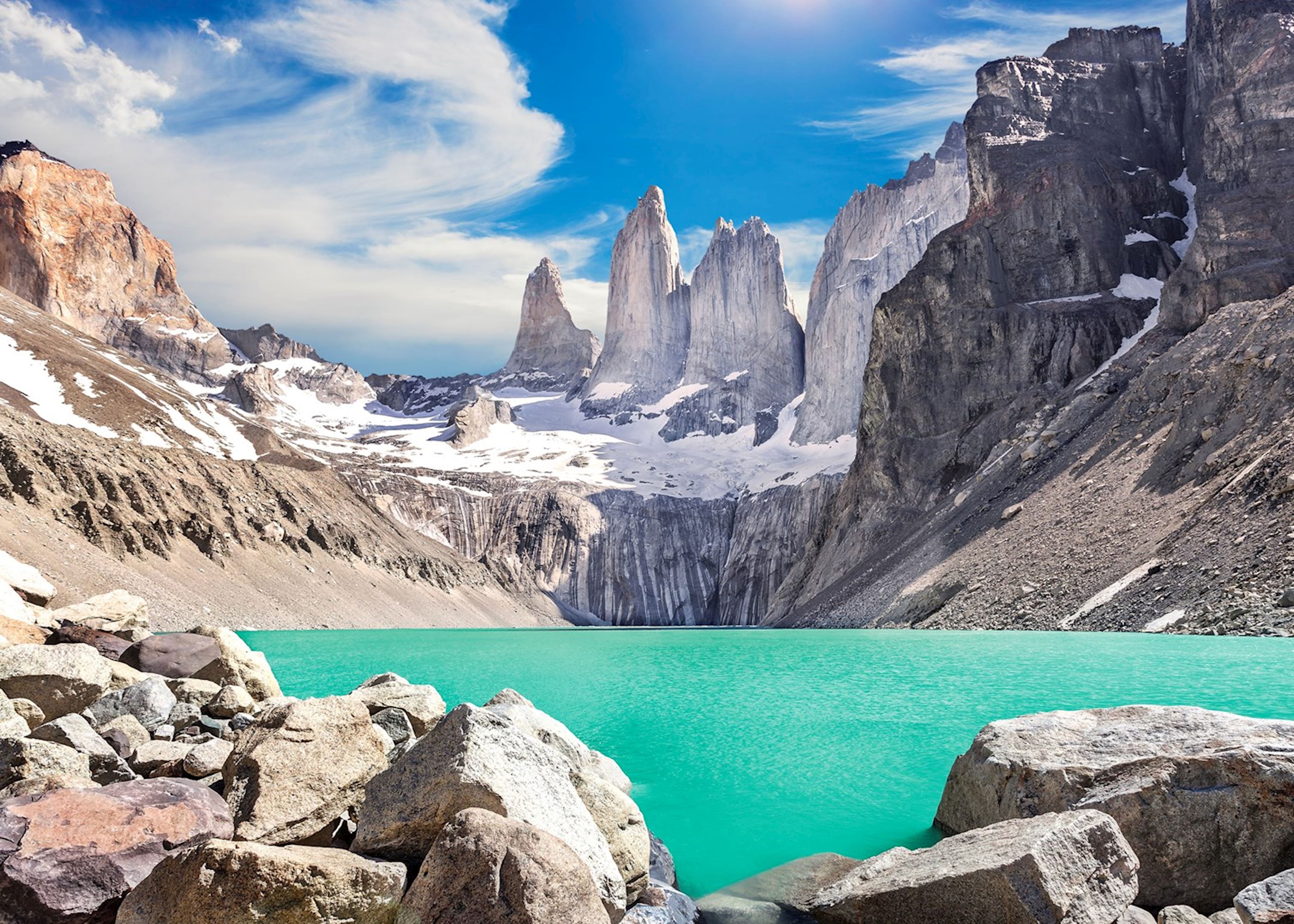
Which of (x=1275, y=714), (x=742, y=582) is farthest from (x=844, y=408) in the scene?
(x=1275, y=714)

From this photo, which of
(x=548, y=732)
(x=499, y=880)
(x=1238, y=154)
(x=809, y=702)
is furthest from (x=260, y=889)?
(x=1238, y=154)

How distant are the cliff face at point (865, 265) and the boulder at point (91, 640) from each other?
104474 mm

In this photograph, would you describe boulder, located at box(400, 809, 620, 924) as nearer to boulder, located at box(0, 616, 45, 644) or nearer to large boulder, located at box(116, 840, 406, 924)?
large boulder, located at box(116, 840, 406, 924)

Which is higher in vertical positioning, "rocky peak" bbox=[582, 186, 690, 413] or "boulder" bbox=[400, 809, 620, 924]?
"rocky peak" bbox=[582, 186, 690, 413]

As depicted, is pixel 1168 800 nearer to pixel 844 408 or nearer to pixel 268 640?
pixel 268 640

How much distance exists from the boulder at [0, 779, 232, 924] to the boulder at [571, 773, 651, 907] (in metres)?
3.08

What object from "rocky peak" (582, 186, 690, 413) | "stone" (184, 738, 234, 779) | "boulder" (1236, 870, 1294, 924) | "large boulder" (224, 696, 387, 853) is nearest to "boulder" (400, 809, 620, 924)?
"large boulder" (224, 696, 387, 853)

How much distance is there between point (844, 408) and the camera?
119 metres

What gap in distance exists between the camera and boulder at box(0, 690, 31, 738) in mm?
7922

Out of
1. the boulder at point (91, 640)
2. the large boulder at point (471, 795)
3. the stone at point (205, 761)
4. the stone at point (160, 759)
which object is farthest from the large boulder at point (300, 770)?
the boulder at point (91, 640)

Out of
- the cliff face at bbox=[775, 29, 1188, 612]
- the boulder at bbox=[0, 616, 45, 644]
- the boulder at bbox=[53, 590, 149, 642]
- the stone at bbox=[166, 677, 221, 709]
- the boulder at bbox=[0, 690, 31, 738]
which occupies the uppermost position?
the cliff face at bbox=[775, 29, 1188, 612]

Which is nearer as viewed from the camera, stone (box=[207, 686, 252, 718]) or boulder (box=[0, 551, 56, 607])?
stone (box=[207, 686, 252, 718])

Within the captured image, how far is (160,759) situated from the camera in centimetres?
886

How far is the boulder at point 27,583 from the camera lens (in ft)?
67.1
